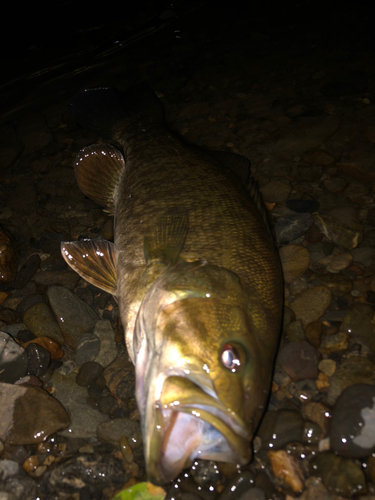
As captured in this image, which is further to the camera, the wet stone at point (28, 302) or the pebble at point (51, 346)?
the wet stone at point (28, 302)

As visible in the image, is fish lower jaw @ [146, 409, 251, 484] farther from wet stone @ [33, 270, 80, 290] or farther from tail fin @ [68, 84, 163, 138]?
tail fin @ [68, 84, 163, 138]

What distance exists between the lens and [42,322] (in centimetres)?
319

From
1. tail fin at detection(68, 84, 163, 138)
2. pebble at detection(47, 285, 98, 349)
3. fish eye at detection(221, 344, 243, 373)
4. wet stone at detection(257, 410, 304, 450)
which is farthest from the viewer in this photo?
tail fin at detection(68, 84, 163, 138)

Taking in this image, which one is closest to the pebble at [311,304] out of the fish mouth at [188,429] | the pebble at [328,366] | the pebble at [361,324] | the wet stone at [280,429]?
the pebble at [361,324]

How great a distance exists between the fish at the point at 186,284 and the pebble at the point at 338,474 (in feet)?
1.83

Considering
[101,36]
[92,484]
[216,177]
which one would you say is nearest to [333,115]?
[216,177]

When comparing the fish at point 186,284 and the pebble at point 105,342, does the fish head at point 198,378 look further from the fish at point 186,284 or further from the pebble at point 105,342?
the pebble at point 105,342

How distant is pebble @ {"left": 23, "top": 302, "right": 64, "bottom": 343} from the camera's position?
10.3ft

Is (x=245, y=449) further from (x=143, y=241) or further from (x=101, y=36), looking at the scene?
(x=101, y=36)

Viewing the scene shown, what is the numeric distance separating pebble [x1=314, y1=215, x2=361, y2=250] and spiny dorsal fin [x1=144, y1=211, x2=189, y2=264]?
4.69ft

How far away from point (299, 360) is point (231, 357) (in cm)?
91

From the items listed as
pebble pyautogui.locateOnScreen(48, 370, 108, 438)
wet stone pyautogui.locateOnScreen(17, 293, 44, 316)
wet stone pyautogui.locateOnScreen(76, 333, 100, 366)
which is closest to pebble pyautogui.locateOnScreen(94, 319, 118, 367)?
wet stone pyautogui.locateOnScreen(76, 333, 100, 366)

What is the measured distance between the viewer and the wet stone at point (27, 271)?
3.61 meters

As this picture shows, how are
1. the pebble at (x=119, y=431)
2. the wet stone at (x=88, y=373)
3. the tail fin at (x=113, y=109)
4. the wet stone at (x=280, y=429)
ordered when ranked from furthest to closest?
the tail fin at (x=113, y=109) → the wet stone at (x=88, y=373) → the pebble at (x=119, y=431) → the wet stone at (x=280, y=429)
